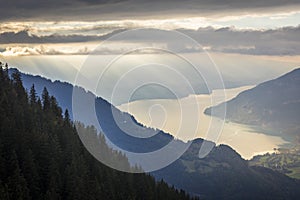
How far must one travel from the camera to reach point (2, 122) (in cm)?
10931

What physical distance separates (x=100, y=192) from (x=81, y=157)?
10.1 m

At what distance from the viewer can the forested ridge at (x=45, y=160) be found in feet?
323

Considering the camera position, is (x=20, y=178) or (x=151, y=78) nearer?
(x=20, y=178)

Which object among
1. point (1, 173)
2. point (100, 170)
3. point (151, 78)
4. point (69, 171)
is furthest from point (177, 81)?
point (1, 173)

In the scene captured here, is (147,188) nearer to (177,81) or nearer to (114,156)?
(114,156)

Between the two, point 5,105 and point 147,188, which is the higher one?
point 5,105

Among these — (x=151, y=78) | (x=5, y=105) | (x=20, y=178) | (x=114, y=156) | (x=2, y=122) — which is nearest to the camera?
(x=20, y=178)

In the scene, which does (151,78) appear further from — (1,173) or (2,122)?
(1,173)

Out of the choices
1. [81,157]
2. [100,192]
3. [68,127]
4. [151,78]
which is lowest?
[100,192]

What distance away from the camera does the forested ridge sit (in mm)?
98312

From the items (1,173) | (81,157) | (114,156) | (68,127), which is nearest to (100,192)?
(81,157)

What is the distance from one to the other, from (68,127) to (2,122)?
24.2 m

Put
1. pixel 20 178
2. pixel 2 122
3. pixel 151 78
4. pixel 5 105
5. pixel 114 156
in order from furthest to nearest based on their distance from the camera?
pixel 114 156, pixel 151 78, pixel 5 105, pixel 2 122, pixel 20 178

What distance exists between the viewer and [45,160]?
110000 mm
